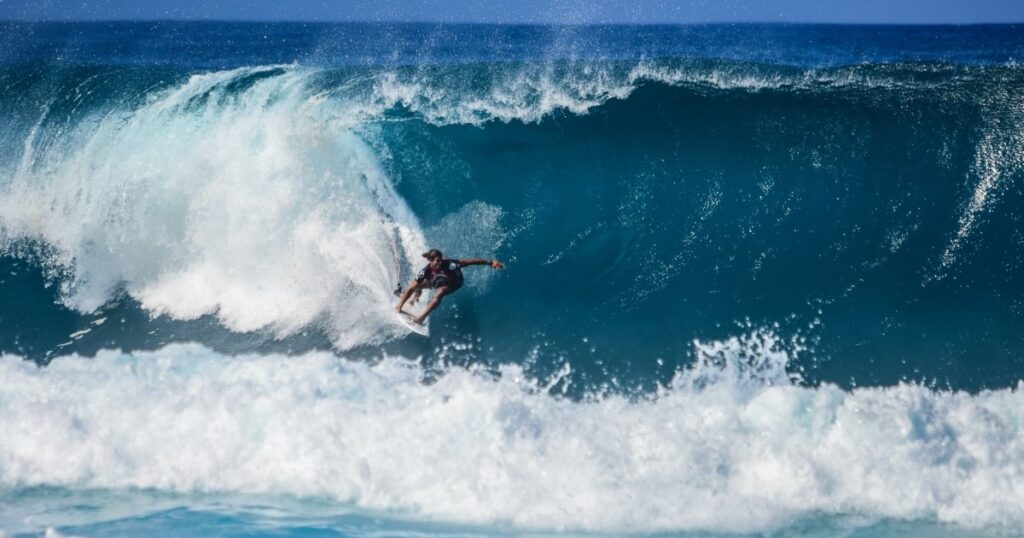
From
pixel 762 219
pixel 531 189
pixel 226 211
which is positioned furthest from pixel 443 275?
pixel 762 219

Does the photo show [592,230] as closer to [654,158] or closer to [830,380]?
[654,158]

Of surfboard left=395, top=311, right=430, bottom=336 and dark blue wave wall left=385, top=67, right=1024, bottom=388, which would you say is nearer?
surfboard left=395, top=311, right=430, bottom=336

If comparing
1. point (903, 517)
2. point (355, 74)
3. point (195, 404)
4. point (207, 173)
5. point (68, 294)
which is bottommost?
point (903, 517)

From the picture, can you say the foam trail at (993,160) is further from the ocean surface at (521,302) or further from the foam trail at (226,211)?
the foam trail at (226,211)

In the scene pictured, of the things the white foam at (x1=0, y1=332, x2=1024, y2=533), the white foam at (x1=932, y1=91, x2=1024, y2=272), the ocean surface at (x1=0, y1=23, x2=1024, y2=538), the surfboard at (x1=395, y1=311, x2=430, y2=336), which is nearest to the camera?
the white foam at (x1=0, y1=332, x2=1024, y2=533)

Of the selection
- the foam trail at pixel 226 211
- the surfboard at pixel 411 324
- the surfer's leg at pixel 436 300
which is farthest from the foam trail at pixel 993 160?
the foam trail at pixel 226 211

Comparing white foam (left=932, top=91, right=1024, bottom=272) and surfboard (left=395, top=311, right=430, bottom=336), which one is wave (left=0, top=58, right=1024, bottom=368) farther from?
surfboard (left=395, top=311, right=430, bottom=336)

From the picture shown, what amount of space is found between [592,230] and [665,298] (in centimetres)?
127

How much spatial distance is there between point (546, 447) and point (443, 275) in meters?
2.07

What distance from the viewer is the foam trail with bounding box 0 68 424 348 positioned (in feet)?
29.9

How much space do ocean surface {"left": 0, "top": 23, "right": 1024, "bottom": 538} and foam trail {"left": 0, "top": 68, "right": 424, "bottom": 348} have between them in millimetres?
38

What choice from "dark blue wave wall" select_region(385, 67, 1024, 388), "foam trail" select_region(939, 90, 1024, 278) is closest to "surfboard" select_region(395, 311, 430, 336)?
"dark blue wave wall" select_region(385, 67, 1024, 388)

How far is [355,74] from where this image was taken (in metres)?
11.2

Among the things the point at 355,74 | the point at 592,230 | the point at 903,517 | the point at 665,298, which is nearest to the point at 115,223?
the point at 355,74
